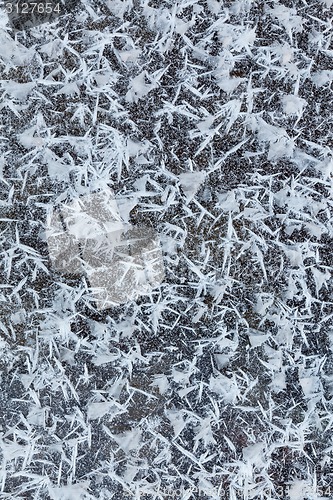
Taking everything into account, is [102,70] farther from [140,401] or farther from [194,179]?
[140,401]

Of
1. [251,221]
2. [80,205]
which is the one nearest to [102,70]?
[80,205]

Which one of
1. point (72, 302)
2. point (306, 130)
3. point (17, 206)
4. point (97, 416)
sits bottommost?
point (97, 416)

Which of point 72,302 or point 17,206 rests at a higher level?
point 17,206

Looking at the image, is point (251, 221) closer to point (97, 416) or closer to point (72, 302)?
point (72, 302)
